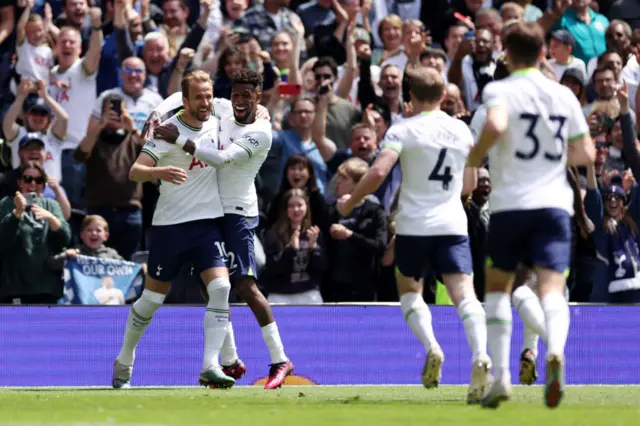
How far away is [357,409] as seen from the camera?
916cm

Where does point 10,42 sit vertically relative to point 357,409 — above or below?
above

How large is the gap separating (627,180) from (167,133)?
266 inches

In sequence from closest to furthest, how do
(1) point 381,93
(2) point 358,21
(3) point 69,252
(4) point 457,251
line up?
1. (4) point 457,251
2. (3) point 69,252
3. (1) point 381,93
4. (2) point 358,21

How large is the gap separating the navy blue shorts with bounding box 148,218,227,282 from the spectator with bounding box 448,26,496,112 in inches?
Answer: 254

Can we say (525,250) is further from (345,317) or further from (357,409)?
(345,317)

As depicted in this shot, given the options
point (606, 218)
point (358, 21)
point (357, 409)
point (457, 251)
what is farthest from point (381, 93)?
point (357, 409)

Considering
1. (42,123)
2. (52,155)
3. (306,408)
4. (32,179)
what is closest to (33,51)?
(42,123)

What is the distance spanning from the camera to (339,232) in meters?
15.0

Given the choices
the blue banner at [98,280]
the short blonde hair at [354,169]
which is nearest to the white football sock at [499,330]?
the short blonde hair at [354,169]

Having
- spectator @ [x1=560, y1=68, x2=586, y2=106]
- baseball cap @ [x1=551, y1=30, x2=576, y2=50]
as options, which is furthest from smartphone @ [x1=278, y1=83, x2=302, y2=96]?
baseball cap @ [x1=551, y1=30, x2=576, y2=50]

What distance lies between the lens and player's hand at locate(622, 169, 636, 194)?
16359 mm

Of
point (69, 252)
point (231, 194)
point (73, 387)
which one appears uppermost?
point (231, 194)

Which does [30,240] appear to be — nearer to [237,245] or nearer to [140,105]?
[140,105]

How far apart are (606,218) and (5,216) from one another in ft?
21.0
